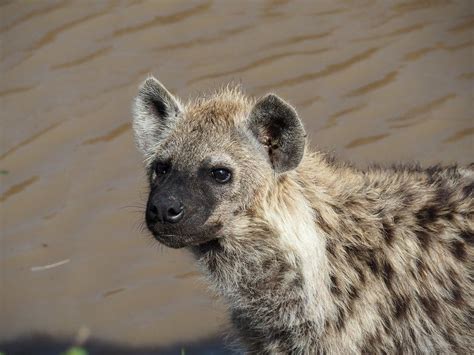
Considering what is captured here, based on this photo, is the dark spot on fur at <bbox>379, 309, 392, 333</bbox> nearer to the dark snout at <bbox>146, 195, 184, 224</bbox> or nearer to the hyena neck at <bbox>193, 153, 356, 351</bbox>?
the hyena neck at <bbox>193, 153, 356, 351</bbox>

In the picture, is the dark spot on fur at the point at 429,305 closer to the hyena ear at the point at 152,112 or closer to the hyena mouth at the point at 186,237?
the hyena mouth at the point at 186,237

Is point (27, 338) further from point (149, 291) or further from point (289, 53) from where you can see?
point (289, 53)

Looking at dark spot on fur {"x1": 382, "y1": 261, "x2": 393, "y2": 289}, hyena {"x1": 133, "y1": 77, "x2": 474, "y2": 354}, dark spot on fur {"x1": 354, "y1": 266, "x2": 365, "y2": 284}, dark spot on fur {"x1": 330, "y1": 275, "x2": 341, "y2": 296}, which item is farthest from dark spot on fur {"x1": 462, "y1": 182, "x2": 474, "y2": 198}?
dark spot on fur {"x1": 330, "y1": 275, "x2": 341, "y2": 296}

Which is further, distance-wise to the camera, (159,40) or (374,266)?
(159,40)

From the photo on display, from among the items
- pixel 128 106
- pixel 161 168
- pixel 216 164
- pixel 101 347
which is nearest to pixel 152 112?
pixel 161 168

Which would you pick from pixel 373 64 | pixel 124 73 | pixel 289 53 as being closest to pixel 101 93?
pixel 124 73

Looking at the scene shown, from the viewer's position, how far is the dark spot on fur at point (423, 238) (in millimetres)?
4539

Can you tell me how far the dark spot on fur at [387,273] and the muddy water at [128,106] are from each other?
1795 millimetres

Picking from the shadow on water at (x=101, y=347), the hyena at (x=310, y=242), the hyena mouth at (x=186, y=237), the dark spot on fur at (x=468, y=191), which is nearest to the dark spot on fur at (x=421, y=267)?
the hyena at (x=310, y=242)

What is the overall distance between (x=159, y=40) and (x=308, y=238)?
390 centimetres

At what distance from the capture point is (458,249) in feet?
14.9

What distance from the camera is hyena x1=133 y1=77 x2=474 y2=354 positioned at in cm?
443

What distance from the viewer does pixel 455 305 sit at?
450 centimetres

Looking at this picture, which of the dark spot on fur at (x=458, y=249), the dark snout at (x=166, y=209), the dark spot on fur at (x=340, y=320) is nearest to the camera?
the dark snout at (x=166, y=209)
